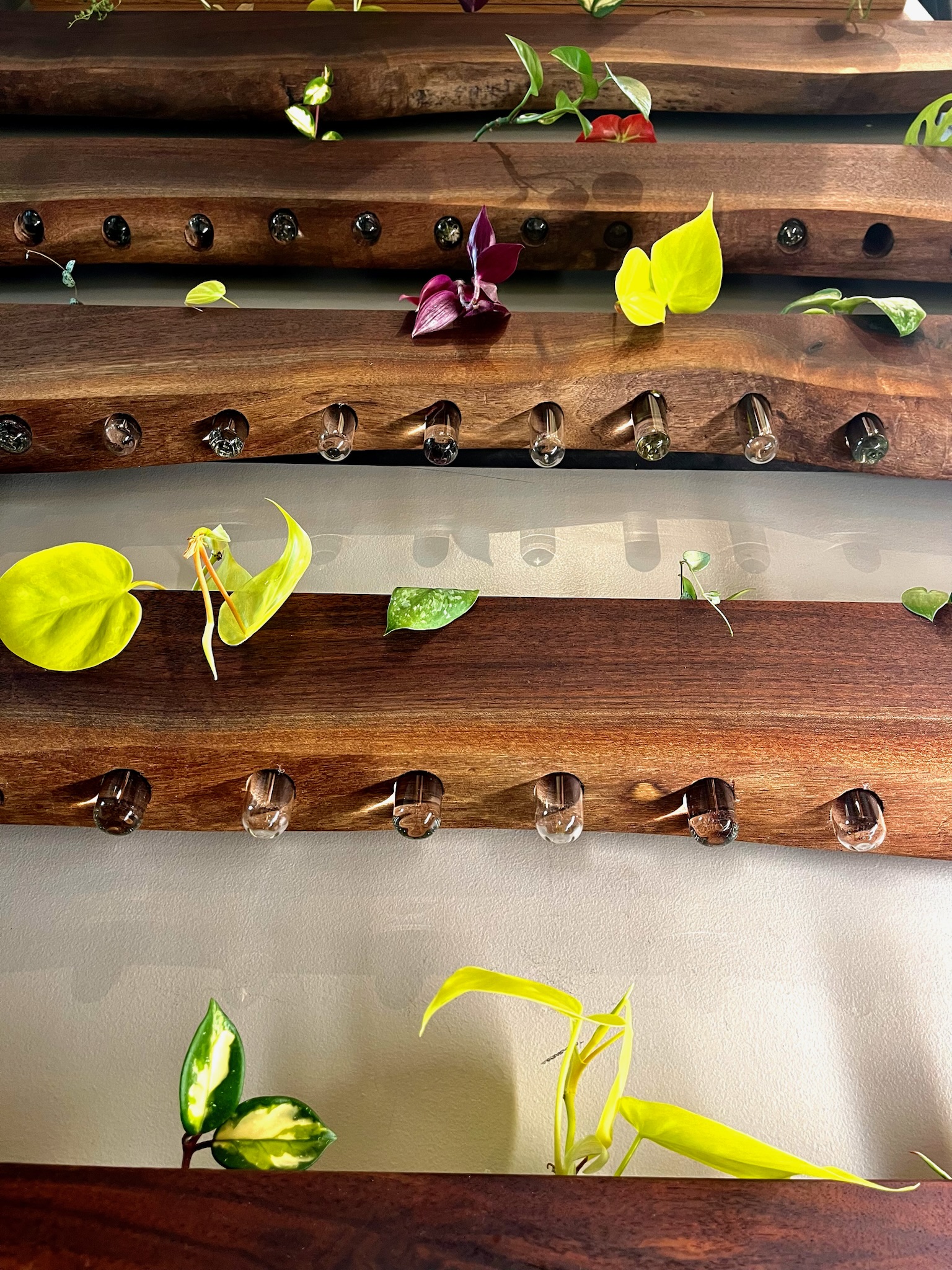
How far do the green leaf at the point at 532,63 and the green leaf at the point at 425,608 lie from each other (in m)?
0.57

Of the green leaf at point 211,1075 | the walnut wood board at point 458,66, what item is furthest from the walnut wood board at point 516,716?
→ the walnut wood board at point 458,66

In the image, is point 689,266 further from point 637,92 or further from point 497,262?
point 637,92

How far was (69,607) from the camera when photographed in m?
0.54

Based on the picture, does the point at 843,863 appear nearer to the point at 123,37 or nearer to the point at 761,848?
the point at 761,848

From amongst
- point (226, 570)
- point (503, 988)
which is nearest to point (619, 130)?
point (226, 570)

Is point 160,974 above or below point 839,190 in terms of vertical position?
below

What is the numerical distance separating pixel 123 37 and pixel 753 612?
39.8 inches

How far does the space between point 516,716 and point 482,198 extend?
55cm

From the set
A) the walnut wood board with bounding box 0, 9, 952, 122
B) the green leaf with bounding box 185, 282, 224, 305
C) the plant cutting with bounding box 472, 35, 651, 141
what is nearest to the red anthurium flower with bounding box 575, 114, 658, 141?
the plant cutting with bounding box 472, 35, 651, 141

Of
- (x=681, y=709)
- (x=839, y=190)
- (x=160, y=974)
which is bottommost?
(x=160, y=974)

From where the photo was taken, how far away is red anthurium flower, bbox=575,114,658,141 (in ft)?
3.22

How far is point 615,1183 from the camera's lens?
1.52 ft

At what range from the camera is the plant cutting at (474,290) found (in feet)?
2.55

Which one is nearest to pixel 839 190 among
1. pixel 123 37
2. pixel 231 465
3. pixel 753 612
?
pixel 753 612
